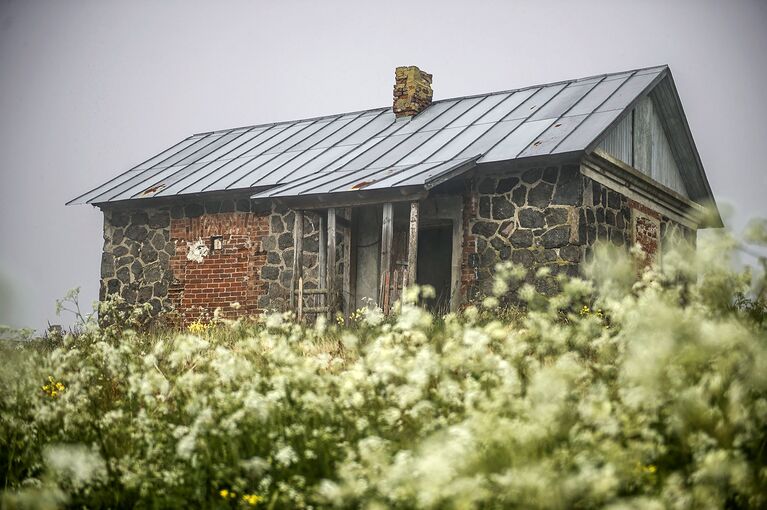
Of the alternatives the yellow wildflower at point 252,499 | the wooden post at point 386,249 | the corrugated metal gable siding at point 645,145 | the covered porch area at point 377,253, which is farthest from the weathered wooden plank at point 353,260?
the yellow wildflower at point 252,499

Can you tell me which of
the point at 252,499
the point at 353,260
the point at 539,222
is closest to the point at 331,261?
the point at 353,260

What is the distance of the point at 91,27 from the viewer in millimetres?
100062

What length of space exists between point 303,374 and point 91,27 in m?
105

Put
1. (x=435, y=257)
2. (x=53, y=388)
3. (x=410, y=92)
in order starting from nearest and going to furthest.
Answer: (x=53, y=388) < (x=435, y=257) < (x=410, y=92)

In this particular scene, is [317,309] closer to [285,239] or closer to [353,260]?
[353,260]

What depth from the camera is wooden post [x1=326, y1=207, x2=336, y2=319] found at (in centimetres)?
1248

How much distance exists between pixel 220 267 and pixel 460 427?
440 inches

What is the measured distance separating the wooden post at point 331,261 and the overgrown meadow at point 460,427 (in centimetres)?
640

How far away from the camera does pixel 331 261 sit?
12562 millimetres

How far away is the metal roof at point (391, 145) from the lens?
12211 millimetres

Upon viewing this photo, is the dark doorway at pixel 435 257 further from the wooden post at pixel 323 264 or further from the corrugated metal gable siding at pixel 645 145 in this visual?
the corrugated metal gable siding at pixel 645 145

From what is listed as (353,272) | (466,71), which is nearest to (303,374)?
(353,272)

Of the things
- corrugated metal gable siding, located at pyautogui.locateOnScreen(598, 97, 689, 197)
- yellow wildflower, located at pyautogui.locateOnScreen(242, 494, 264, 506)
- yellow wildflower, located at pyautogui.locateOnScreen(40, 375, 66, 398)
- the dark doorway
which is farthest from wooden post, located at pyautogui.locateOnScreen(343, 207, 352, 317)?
yellow wildflower, located at pyautogui.locateOnScreen(242, 494, 264, 506)

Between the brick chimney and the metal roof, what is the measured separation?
22cm
